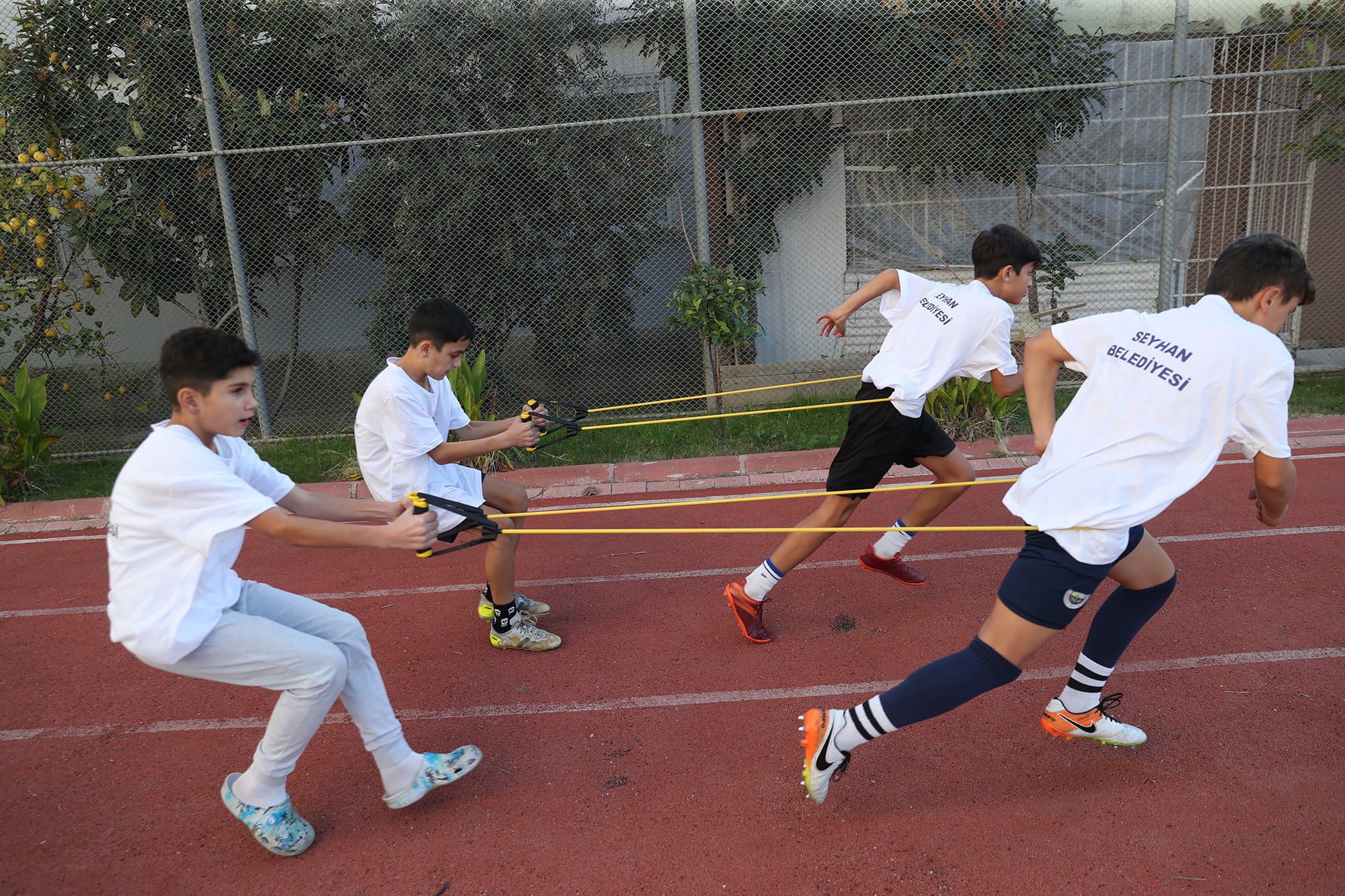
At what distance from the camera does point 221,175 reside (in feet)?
24.8

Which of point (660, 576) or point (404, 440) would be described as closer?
point (404, 440)

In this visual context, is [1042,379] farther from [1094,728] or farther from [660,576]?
[660,576]

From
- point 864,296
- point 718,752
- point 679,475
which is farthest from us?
point 679,475

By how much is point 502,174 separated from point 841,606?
5.42 m

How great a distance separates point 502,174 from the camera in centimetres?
805

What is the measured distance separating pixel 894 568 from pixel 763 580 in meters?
1.02

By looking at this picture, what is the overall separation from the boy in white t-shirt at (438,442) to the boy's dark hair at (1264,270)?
2654mm

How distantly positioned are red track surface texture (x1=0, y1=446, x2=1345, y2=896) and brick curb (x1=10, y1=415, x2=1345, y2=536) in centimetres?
154

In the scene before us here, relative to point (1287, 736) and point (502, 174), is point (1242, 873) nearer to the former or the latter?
point (1287, 736)

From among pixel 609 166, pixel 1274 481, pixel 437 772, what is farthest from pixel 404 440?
pixel 609 166

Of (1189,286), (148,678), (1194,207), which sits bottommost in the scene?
(148,678)

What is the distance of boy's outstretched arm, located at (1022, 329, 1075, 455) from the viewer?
295 centimetres

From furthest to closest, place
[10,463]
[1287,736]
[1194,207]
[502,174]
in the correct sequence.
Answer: [1194,207], [502,174], [10,463], [1287,736]

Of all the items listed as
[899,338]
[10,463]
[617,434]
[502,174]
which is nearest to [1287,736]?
[899,338]
